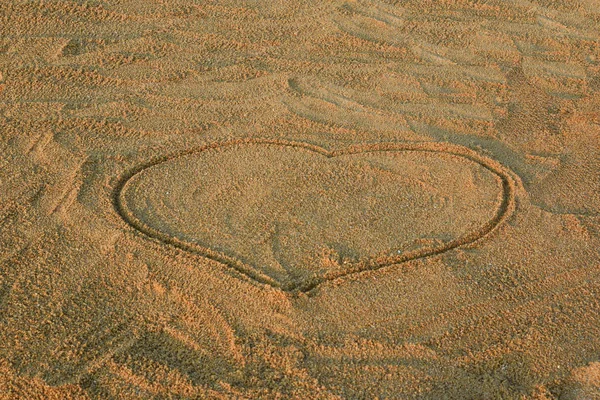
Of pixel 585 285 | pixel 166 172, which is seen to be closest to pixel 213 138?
pixel 166 172

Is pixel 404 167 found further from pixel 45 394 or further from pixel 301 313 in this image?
pixel 45 394

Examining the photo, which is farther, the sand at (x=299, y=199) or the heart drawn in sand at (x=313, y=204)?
the heart drawn in sand at (x=313, y=204)

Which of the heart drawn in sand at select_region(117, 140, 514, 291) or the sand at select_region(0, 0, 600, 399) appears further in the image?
the heart drawn in sand at select_region(117, 140, 514, 291)
